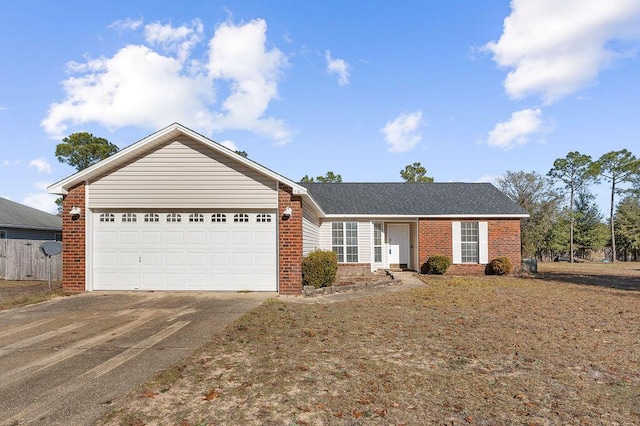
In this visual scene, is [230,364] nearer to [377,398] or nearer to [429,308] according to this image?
[377,398]

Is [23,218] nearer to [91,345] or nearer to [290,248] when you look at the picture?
[290,248]

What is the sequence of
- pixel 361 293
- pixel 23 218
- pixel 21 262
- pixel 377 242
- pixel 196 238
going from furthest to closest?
pixel 23 218 < pixel 377 242 < pixel 21 262 < pixel 361 293 < pixel 196 238

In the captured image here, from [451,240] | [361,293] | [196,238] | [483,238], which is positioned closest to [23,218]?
[196,238]

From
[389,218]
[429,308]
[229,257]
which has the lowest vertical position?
[429,308]

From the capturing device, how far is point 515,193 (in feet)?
122

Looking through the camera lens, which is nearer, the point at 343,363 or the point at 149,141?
the point at 343,363

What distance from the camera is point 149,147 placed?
11.4 m

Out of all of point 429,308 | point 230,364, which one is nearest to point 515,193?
point 429,308

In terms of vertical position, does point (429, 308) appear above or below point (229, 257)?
below

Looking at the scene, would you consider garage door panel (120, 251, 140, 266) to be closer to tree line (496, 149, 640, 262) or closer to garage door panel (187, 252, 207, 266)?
garage door panel (187, 252, 207, 266)

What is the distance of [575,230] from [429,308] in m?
40.8

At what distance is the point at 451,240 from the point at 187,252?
11733 mm

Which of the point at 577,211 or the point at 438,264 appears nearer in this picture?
the point at 438,264

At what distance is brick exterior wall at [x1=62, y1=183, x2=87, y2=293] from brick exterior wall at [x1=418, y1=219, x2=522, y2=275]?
1313 cm
